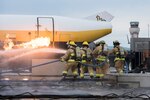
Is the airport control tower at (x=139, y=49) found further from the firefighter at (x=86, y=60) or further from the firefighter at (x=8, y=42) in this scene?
the firefighter at (x=86, y=60)

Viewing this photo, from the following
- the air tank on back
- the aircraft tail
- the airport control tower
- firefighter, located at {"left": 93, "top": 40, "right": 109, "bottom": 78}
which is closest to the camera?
firefighter, located at {"left": 93, "top": 40, "right": 109, "bottom": 78}

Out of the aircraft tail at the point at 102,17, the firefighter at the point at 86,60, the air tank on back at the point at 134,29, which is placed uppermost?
the aircraft tail at the point at 102,17

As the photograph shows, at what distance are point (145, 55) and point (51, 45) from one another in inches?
220

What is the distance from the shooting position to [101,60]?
17500 mm

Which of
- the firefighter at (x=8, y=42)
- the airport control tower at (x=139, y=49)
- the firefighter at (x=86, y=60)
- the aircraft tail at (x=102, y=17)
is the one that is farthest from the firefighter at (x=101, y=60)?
the aircraft tail at (x=102, y=17)

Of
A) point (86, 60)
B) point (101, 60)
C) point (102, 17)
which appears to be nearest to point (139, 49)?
point (102, 17)

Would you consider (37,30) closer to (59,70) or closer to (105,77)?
(59,70)

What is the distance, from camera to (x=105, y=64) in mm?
17344

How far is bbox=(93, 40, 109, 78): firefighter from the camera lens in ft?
56.3

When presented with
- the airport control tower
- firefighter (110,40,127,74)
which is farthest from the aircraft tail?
firefighter (110,40,127,74)

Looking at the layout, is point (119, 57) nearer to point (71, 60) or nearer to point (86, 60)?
point (86, 60)

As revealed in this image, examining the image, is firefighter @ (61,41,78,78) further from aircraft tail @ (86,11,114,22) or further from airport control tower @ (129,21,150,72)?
aircraft tail @ (86,11,114,22)

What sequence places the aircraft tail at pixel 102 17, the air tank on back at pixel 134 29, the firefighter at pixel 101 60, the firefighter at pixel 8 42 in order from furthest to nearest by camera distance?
the aircraft tail at pixel 102 17 < the air tank on back at pixel 134 29 < the firefighter at pixel 8 42 < the firefighter at pixel 101 60

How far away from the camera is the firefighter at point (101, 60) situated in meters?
17.2
